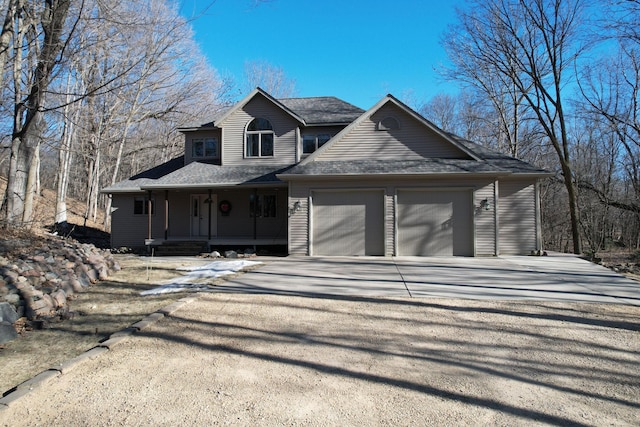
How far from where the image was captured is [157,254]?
50.4ft

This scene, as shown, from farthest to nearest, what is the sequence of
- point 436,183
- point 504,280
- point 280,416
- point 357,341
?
point 436,183 < point 504,280 < point 357,341 < point 280,416

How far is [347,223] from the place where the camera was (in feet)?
44.3

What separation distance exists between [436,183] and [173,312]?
9802 millimetres

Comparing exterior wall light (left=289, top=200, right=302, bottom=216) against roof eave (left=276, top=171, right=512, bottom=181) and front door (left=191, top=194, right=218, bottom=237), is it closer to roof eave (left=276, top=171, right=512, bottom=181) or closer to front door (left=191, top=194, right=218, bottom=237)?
roof eave (left=276, top=171, right=512, bottom=181)

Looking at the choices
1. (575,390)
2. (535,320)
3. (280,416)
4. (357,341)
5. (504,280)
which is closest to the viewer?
(280,416)

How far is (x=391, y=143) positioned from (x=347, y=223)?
129 inches

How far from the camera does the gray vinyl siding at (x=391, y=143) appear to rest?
45.0 ft

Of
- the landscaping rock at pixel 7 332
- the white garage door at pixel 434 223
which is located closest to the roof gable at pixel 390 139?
the white garage door at pixel 434 223

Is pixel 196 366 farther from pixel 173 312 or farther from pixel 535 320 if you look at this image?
pixel 535 320

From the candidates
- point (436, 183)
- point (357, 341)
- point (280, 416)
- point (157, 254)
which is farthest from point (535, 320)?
point (157, 254)

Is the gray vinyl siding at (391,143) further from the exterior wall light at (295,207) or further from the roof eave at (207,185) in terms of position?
the roof eave at (207,185)

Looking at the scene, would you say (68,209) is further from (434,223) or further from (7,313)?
(7,313)

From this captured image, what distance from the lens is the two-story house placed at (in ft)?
42.9

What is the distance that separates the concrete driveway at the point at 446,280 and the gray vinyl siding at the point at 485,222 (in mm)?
923
